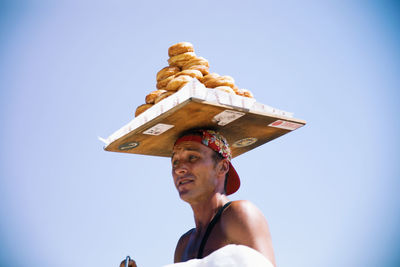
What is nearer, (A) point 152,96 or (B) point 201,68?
(A) point 152,96

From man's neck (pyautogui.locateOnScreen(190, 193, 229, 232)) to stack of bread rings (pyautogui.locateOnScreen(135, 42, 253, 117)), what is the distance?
992 millimetres

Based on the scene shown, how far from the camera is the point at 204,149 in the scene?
411cm

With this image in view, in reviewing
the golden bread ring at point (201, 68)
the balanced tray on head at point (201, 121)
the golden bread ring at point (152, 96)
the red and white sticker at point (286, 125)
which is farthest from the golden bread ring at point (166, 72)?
the red and white sticker at point (286, 125)

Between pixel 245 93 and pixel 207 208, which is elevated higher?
pixel 245 93

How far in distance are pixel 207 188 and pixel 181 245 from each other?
920 millimetres

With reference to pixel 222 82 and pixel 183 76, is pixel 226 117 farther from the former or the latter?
pixel 183 76

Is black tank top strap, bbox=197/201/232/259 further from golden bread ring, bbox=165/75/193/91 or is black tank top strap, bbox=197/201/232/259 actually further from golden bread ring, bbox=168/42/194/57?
golden bread ring, bbox=168/42/194/57

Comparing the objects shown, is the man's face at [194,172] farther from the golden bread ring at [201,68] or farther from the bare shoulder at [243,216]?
the golden bread ring at [201,68]

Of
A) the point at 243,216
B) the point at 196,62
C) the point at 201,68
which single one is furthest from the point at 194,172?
the point at 196,62

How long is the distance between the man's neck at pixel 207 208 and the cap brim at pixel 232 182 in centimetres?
35

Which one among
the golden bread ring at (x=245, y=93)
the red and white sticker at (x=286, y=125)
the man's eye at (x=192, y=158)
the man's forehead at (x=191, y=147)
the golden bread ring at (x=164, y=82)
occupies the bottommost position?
the man's eye at (x=192, y=158)

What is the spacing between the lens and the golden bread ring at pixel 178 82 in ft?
13.5

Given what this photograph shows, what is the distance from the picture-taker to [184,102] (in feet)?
11.5

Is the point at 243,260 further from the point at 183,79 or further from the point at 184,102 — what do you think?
the point at 183,79
